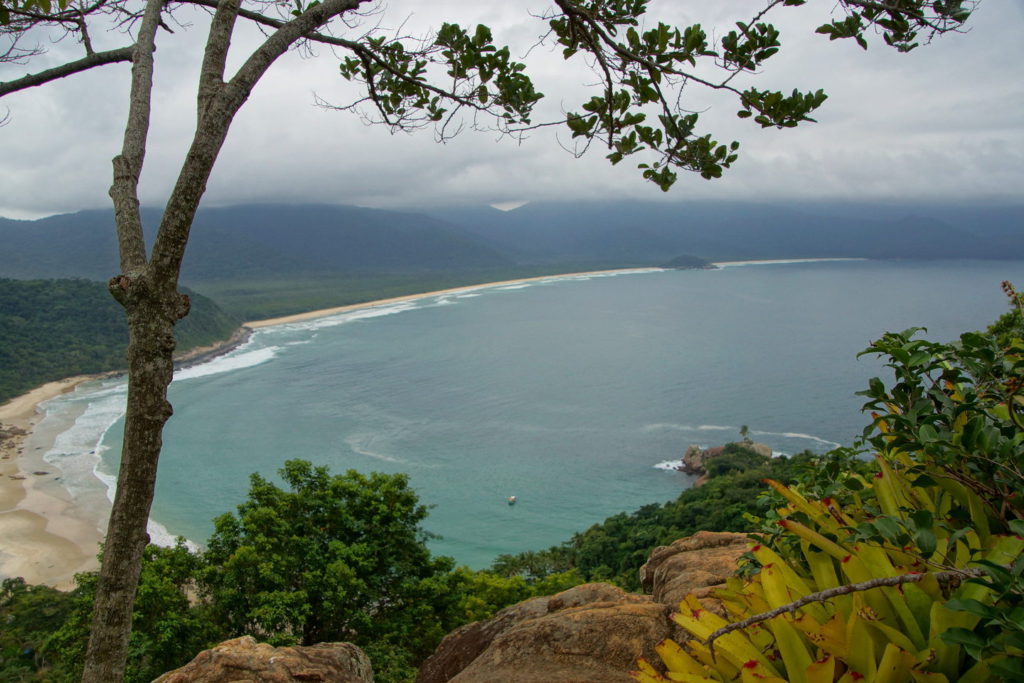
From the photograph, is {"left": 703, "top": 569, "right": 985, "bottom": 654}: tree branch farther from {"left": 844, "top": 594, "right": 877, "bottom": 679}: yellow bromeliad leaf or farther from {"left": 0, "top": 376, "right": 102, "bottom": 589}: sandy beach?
{"left": 0, "top": 376, "right": 102, "bottom": 589}: sandy beach

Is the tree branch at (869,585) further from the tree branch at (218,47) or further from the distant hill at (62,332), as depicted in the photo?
the distant hill at (62,332)

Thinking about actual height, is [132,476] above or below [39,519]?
above

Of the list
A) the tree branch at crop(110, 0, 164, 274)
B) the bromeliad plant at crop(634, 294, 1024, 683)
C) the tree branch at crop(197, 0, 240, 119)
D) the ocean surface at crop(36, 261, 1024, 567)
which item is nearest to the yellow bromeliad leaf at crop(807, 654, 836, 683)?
the bromeliad plant at crop(634, 294, 1024, 683)

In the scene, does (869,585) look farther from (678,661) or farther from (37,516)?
(37,516)

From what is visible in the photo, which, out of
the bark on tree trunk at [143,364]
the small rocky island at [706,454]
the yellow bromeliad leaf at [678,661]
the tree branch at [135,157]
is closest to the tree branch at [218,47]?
the bark on tree trunk at [143,364]

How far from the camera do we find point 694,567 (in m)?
5.16

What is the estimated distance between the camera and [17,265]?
517ft

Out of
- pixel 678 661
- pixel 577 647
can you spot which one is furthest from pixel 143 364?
pixel 577 647

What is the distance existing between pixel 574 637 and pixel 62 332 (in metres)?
69.6

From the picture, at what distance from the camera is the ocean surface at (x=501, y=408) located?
29938 millimetres

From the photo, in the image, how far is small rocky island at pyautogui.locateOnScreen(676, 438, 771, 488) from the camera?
30.3 meters

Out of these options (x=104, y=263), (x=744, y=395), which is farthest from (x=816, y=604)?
(x=104, y=263)

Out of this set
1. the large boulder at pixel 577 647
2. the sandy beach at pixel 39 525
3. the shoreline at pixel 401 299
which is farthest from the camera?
the shoreline at pixel 401 299

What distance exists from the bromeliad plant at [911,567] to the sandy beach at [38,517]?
2200 cm
